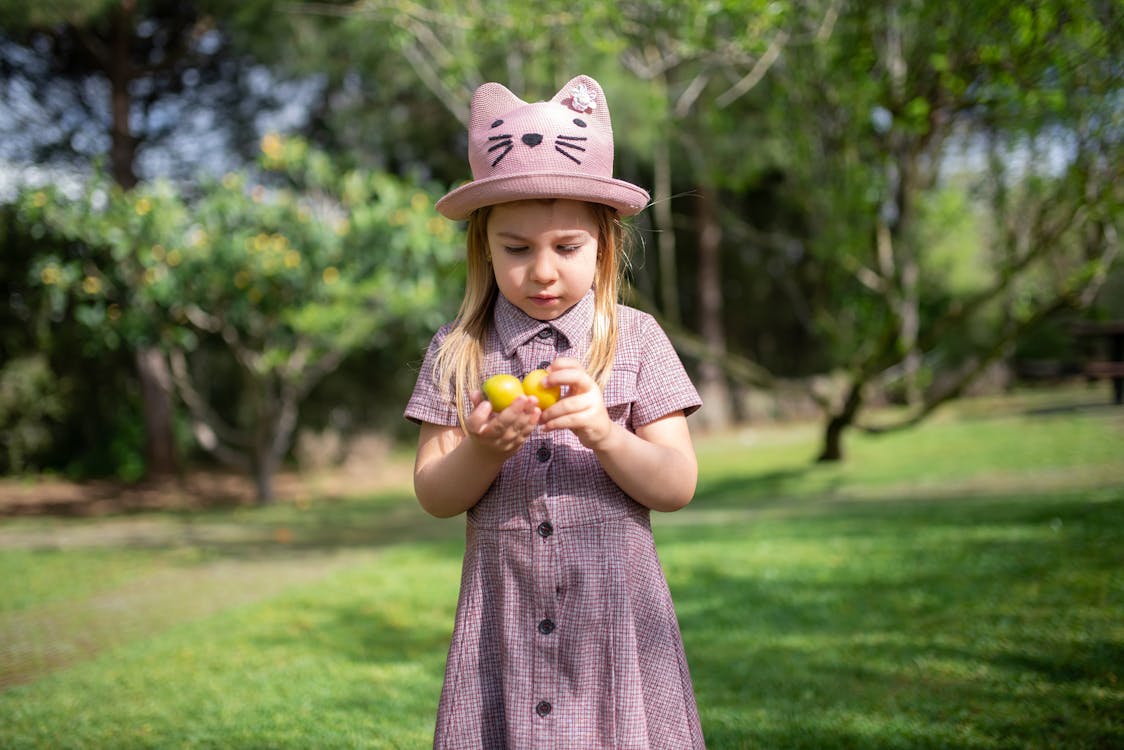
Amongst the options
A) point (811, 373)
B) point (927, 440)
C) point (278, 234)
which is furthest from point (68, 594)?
point (811, 373)

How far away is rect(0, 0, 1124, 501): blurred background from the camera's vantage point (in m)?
7.98

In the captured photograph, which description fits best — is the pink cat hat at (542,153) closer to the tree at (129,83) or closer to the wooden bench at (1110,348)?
the wooden bench at (1110,348)

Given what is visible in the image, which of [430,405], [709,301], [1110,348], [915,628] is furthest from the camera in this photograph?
[709,301]

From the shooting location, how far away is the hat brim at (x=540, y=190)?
79.3 inches

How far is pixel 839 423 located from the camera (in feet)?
36.9

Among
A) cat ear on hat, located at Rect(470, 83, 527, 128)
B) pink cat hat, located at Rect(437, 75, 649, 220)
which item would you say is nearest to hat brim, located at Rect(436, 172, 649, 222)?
pink cat hat, located at Rect(437, 75, 649, 220)

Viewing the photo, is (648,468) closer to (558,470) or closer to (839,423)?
(558,470)

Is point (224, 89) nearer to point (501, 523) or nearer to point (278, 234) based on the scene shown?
point (278, 234)

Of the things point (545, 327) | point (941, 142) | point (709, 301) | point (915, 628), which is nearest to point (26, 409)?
point (709, 301)

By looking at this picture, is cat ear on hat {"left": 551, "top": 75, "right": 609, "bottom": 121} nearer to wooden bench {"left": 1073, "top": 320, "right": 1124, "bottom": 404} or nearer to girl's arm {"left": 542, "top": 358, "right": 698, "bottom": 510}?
girl's arm {"left": 542, "top": 358, "right": 698, "bottom": 510}

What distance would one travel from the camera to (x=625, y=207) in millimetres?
2162

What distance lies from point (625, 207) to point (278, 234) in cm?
864

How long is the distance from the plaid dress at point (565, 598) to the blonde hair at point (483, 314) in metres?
0.03

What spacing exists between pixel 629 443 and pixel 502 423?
0.94ft
